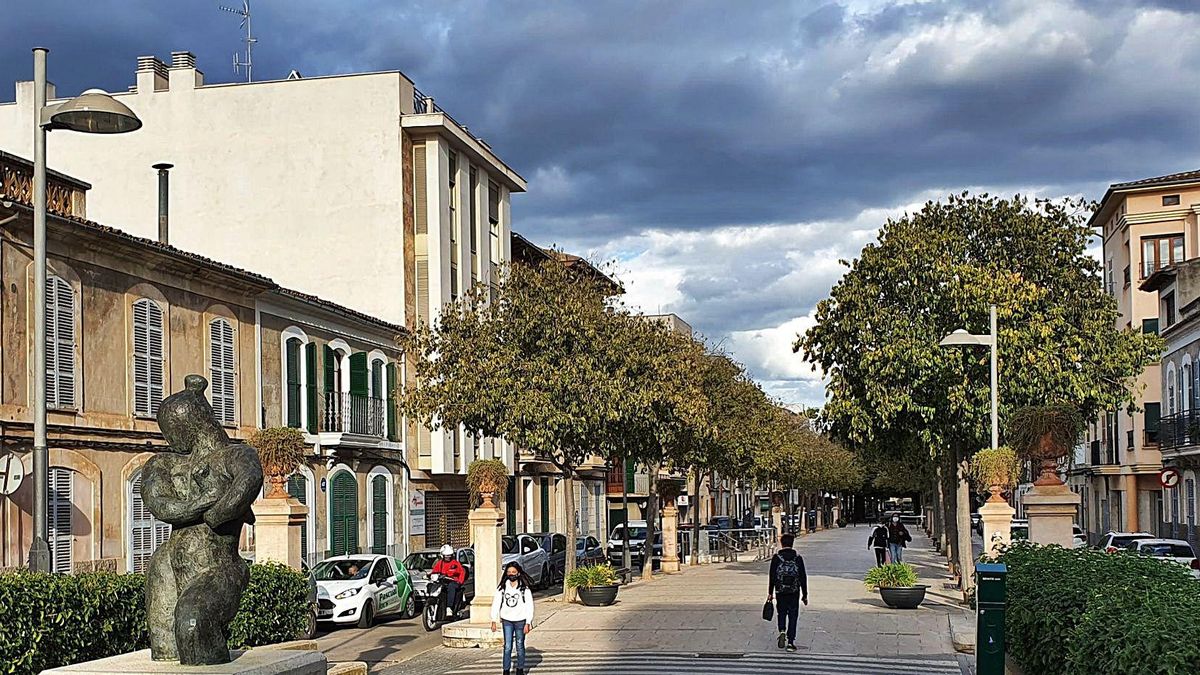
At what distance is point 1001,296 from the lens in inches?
1066

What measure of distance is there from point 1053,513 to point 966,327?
11.1m

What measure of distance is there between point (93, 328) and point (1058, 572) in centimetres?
1942

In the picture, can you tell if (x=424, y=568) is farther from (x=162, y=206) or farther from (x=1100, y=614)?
(x=1100, y=614)

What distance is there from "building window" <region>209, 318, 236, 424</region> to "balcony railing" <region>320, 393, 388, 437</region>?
4449 mm

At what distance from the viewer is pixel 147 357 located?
89.4ft

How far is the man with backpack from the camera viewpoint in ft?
62.8

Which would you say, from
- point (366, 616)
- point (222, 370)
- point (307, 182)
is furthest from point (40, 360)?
point (307, 182)

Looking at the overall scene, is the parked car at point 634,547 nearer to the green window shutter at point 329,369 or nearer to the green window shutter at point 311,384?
the green window shutter at point 329,369

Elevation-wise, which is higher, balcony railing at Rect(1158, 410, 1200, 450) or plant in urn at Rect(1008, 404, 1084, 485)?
plant in urn at Rect(1008, 404, 1084, 485)

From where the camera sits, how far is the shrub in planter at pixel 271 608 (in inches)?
609

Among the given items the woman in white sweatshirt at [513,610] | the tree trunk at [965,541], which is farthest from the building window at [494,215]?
the woman in white sweatshirt at [513,610]

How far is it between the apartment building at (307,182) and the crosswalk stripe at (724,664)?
2232cm

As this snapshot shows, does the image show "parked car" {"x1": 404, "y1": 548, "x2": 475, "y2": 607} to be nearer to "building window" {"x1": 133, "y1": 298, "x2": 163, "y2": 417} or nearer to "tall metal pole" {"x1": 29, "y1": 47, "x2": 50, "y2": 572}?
"building window" {"x1": 133, "y1": 298, "x2": 163, "y2": 417}

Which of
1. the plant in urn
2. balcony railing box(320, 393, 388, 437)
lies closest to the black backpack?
the plant in urn
